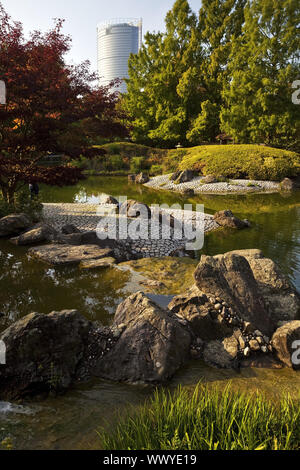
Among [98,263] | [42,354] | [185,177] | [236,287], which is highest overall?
[185,177]

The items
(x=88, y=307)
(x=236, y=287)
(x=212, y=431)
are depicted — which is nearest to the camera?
(x=212, y=431)

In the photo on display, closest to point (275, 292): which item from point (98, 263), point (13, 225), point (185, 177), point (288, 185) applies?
point (98, 263)

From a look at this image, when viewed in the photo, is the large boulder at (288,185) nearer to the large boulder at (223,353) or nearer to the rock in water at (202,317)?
the rock in water at (202,317)

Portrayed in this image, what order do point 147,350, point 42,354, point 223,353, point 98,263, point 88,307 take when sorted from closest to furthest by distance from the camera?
point 42,354 → point 147,350 → point 223,353 → point 88,307 → point 98,263

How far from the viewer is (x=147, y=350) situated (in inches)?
151

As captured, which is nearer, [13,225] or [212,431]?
[212,431]

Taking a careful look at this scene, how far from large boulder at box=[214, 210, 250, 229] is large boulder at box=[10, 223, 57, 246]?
6822 mm

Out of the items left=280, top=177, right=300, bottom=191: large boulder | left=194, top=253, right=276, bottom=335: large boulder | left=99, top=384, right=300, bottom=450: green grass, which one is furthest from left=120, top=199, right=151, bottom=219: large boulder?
left=280, top=177, right=300, bottom=191: large boulder

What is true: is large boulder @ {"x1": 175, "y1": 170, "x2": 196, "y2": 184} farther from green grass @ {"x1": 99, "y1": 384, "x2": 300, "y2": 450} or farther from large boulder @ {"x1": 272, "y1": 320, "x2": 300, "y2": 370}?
green grass @ {"x1": 99, "y1": 384, "x2": 300, "y2": 450}

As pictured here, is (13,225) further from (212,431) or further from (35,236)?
(212,431)

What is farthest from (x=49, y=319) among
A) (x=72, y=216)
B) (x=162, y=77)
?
(x=162, y=77)

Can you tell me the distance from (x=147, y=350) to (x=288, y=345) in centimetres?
200
